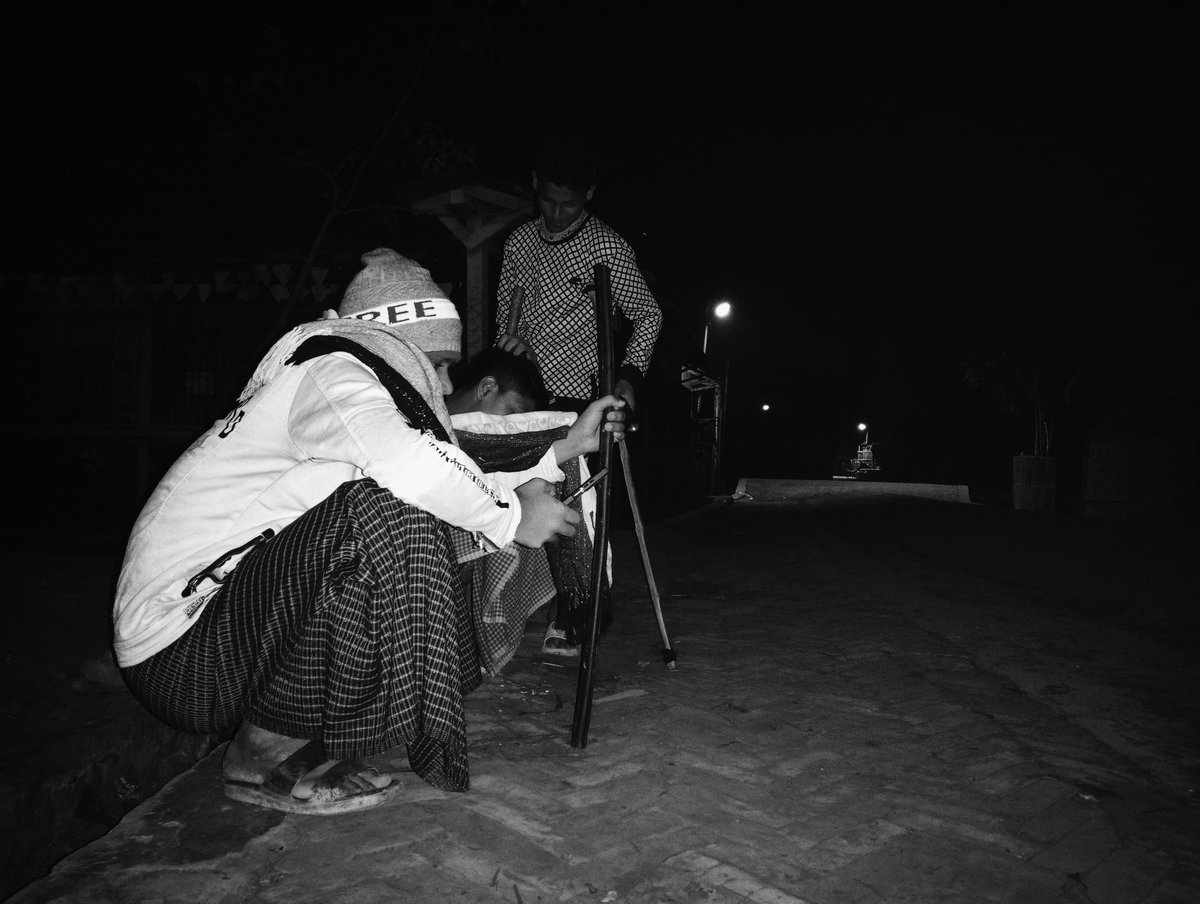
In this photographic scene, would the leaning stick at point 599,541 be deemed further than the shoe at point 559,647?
No

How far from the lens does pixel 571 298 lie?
3.83 metres

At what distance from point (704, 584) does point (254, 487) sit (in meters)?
4.43

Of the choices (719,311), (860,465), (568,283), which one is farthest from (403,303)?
(860,465)

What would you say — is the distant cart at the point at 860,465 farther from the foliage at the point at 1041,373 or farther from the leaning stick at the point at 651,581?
the leaning stick at the point at 651,581

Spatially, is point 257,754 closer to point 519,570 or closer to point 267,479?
point 267,479

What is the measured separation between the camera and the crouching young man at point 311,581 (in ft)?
6.57

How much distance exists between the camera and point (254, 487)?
6.93 feet

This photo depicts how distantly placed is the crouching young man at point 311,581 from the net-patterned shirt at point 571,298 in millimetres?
1788

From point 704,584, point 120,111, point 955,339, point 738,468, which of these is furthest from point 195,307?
point 738,468

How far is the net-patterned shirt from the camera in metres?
3.77

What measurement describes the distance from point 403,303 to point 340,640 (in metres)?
1.05

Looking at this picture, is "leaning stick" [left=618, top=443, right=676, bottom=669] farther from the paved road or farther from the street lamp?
the street lamp

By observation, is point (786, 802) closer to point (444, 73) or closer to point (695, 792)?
point (695, 792)

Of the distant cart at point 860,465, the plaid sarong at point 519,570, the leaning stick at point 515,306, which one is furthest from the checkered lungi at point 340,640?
the distant cart at point 860,465
